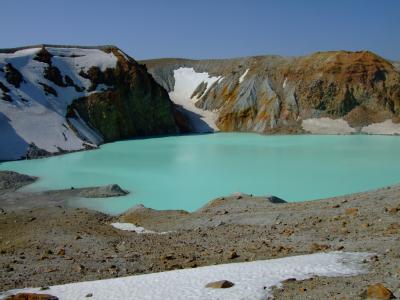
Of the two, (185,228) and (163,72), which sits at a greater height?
(163,72)

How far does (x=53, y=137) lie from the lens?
4175cm

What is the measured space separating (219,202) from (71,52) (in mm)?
41349

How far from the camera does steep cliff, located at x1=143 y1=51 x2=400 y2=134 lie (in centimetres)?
5534

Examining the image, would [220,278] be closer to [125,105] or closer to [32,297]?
[32,297]

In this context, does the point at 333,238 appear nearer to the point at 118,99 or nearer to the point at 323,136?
the point at 323,136

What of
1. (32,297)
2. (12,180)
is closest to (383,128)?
(12,180)

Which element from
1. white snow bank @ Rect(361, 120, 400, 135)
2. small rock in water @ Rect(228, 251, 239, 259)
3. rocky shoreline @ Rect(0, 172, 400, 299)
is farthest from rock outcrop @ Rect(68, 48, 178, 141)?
small rock in water @ Rect(228, 251, 239, 259)

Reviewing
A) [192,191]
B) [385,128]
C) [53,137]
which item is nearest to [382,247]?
[192,191]

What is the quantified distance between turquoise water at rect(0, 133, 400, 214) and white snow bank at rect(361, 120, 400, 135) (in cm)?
701

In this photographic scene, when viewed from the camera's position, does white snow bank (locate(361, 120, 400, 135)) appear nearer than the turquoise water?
No

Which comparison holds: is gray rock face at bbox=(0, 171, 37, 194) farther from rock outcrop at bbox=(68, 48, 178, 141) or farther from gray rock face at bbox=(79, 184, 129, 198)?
rock outcrop at bbox=(68, 48, 178, 141)

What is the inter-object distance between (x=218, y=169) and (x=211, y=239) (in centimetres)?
1630

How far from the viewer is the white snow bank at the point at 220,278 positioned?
25.8 ft

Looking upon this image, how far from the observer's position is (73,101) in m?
49.4
